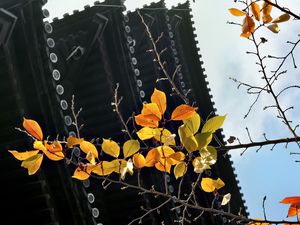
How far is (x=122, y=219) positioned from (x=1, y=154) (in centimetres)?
426

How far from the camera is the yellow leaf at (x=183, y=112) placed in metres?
3.81

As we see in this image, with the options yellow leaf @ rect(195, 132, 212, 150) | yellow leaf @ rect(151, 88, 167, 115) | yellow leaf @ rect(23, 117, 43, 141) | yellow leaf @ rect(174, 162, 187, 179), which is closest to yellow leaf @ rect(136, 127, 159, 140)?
yellow leaf @ rect(151, 88, 167, 115)

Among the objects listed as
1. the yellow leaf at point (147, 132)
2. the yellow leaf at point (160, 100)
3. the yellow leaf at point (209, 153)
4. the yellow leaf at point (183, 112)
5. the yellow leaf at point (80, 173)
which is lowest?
the yellow leaf at point (209, 153)

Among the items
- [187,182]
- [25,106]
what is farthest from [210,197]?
[25,106]

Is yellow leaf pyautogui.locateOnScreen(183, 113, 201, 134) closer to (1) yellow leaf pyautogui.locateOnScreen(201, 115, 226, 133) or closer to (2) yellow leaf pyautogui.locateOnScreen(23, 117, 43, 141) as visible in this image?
(1) yellow leaf pyautogui.locateOnScreen(201, 115, 226, 133)

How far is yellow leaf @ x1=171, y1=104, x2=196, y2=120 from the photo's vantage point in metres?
3.81

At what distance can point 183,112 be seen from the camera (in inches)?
152

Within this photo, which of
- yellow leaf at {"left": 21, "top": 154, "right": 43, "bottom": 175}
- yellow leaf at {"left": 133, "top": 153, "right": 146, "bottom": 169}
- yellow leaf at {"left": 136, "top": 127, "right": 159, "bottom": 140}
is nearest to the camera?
yellow leaf at {"left": 136, "top": 127, "right": 159, "bottom": 140}

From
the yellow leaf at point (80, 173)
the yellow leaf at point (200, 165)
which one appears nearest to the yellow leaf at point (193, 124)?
the yellow leaf at point (200, 165)

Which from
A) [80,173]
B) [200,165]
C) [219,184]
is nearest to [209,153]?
[200,165]

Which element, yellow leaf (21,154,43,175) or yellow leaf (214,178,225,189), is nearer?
yellow leaf (21,154,43,175)

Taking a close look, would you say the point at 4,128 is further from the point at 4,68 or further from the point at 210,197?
the point at 210,197

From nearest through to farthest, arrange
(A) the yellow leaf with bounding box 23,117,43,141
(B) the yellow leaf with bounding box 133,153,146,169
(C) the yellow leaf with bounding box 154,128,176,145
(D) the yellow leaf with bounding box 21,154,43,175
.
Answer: (C) the yellow leaf with bounding box 154,128,176,145 < (D) the yellow leaf with bounding box 21,154,43,175 < (B) the yellow leaf with bounding box 133,153,146,169 < (A) the yellow leaf with bounding box 23,117,43,141

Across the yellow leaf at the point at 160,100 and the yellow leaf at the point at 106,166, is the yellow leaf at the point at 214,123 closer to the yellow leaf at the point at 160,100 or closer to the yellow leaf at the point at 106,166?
the yellow leaf at the point at 160,100
